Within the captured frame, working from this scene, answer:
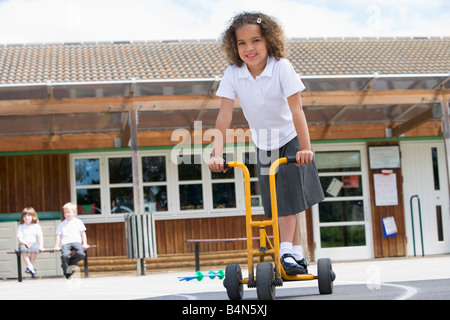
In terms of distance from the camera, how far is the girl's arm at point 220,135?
3.96m

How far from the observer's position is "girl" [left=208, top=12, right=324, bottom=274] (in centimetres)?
404

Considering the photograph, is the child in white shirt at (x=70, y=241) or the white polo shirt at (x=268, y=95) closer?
the white polo shirt at (x=268, y=95)

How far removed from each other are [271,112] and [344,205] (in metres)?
10.4

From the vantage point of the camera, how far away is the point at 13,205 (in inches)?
527

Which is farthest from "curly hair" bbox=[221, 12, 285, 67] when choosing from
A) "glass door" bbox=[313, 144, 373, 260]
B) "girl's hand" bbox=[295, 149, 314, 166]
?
"glass door" bbox=[313, 144, 373, 260]

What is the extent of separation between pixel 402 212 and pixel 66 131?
22.6ft

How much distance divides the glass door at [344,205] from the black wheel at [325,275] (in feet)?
32.2

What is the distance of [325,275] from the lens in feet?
14.0

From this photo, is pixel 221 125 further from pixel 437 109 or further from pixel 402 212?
pixel 402 212

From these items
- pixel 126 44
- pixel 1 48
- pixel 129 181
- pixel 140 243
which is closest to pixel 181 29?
pixel 126 44

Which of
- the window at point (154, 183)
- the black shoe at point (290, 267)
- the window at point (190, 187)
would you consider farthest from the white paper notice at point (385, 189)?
the black shoe at point (290, 267)

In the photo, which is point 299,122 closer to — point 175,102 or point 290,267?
point 290,267

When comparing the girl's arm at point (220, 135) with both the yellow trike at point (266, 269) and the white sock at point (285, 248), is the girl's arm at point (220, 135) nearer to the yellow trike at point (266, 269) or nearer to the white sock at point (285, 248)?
the yellow trike at point (266, 269)
